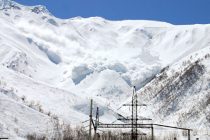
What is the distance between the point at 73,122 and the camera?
138m

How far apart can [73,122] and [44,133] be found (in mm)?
18797

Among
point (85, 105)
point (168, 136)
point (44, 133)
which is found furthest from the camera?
point (168, 136)

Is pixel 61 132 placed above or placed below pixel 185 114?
below

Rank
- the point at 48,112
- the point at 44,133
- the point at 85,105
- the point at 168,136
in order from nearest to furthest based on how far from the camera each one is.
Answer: the point at 44,133
the point at 48,112
the point at 85,105
the point at 168,136

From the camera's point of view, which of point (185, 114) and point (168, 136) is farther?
point (185, 114)

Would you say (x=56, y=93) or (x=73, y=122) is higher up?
(x=56, y=93)

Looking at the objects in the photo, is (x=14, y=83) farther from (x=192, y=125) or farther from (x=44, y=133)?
(x=192, y=125)

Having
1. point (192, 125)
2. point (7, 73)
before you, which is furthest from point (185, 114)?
point (7, 73)

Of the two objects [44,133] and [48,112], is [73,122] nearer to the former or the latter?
[48,112]

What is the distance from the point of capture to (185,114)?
197375 mm

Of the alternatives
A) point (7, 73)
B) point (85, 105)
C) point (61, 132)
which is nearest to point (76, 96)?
A: point (85, 105)

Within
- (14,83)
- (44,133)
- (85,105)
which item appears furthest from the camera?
(85,105)

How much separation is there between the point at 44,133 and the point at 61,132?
802 cm

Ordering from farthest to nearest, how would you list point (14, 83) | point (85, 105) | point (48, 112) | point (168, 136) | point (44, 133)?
point (168, 136), point (85, 105), point (14, 83), point (48, 112), point (44, 133)
